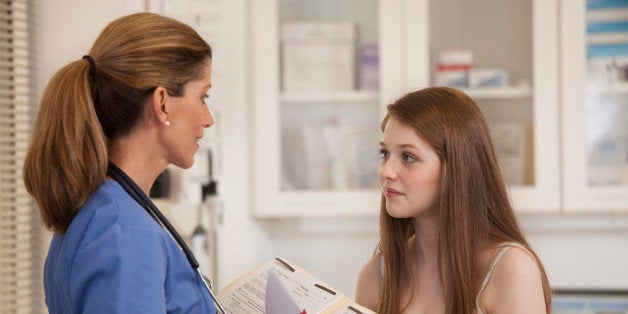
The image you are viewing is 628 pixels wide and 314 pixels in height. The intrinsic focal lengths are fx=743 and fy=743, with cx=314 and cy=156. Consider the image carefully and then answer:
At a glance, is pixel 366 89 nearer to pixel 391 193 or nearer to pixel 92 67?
pixel 391 193

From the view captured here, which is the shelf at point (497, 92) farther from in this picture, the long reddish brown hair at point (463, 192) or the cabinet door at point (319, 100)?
the long reddish brown hair at point (463, 192)

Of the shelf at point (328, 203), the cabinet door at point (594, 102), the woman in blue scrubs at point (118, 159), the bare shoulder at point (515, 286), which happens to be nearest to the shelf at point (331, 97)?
the shelf at point (328, 203)

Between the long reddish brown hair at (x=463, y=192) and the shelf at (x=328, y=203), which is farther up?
the long reddish brown hair at (x=463, y=192)

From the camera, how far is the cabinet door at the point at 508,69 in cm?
229

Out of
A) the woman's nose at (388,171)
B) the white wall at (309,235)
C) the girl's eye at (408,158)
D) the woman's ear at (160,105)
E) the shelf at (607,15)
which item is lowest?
the white wall at (309,235)

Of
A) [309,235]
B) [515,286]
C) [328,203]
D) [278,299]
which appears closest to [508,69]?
[328,203]

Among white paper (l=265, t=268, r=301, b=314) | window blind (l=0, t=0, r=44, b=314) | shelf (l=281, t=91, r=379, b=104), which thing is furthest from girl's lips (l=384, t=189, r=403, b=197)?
shelf (l=281, t=91, r=379, b=104)

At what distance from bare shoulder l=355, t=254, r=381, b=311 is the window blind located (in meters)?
0.76

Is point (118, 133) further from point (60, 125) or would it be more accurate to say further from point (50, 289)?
point (50, 289)

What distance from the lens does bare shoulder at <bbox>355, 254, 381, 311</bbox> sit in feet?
5.34

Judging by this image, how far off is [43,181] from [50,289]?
20cm

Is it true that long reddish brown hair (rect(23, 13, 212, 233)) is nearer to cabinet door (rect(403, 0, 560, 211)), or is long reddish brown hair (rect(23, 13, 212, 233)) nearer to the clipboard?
the clipboard

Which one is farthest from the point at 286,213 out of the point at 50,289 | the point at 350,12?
the point at 50,289

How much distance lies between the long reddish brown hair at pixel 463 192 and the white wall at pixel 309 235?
3.01 ft
